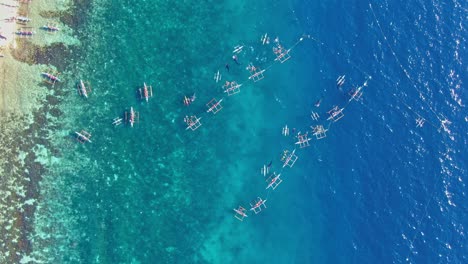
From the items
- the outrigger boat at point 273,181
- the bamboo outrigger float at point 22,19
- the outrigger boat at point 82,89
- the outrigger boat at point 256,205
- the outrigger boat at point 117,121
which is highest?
the bamboo outrigger float at point 22,19

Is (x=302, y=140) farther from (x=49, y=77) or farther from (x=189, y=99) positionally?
(x=49, y=77)

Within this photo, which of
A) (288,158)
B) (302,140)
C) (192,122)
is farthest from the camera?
(302,140)

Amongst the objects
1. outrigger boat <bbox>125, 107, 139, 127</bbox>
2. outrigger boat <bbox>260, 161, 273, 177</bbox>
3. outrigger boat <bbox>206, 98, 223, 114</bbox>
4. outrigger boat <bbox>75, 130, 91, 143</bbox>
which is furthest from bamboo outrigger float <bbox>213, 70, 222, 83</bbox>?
outrigger boat <bbox>75, 130, 91, 143</bbox>

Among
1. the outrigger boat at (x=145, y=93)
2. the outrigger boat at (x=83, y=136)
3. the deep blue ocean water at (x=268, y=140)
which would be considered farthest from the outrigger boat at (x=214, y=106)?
the outrigger boat at (x=83, y=136)

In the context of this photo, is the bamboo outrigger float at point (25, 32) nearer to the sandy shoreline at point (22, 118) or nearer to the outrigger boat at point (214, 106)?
the sandy shoreline at point (22, 118)

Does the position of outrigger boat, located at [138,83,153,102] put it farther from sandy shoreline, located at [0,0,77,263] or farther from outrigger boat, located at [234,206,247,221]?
outrigger boat, located at [234,206,247,221]

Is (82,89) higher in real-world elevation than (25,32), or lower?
lower

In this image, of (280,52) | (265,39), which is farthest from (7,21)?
(280,52)

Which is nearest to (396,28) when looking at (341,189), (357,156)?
(357,156)

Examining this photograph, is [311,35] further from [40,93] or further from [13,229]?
[13,229]
